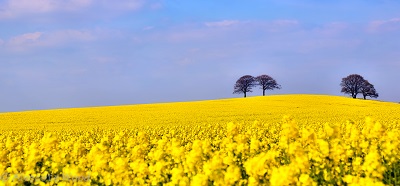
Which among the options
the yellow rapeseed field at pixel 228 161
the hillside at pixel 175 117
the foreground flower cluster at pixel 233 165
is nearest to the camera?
the foreground flower cluster at pixel 233 165

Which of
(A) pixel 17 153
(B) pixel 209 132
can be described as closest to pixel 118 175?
(A) pixel 17 153

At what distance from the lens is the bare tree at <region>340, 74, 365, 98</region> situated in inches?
3529

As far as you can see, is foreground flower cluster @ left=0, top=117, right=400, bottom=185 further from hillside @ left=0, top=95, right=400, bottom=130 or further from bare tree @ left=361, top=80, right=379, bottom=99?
bare tree @ left=361, top=80, right=379, bottom=99

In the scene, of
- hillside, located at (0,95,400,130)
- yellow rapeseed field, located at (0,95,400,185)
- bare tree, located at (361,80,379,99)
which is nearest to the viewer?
yellow rapeseed field, located at (0,95,400,185)

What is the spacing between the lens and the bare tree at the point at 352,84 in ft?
294

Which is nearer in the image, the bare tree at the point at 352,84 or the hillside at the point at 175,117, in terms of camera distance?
the hillside at the point at 175,117

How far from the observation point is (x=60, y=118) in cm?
4369

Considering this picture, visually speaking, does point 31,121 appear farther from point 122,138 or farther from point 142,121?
point 122,138

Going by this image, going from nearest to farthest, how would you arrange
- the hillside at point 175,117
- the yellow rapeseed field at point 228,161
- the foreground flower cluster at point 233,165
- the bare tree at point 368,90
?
1. the foreground flower cluster at point 233,165
2. the yellow rapeseed field at point 228,161
3. the hillside at point 175,117
4. the bare tree at point 368,90

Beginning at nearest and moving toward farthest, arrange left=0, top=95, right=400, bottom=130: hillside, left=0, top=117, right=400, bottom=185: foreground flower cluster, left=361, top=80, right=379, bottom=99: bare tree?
left=0, top=117, right=400, bottom=185: foreground flower cluster → left=0, top=95, right=400, bottom=130: hillside → left=361, top=80, right=379, bottom=99: bare tree

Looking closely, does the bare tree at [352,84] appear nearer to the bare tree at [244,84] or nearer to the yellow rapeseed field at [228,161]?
the bare tree at [244,84]

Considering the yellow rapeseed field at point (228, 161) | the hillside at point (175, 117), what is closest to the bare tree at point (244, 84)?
the hillside at point (175, 117)

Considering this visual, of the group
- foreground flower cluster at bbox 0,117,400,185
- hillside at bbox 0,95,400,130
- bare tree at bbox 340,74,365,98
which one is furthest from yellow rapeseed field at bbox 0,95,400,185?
A: bare tree at bbox 340,74,365,98

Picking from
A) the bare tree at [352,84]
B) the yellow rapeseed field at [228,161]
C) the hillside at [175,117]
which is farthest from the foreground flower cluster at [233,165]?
the bare tree at [352,84]
